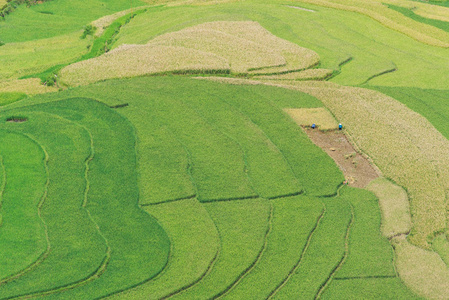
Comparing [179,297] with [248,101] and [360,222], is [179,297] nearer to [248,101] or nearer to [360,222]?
[360,222]

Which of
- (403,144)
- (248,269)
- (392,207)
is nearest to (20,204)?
(248,269)

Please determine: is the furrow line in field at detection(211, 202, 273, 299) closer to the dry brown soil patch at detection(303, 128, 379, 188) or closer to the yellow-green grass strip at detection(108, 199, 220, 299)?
the yellow-green grass strip at detection(108, 199, 220, 299)

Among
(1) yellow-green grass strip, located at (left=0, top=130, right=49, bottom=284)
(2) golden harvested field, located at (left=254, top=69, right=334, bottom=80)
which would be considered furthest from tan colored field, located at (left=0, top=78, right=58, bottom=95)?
(2) golden harvested field, located at (left=254, top=69, right=334, bottom=80)

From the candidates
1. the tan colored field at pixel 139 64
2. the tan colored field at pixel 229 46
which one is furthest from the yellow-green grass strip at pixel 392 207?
the tan colored field at pixel 139 64

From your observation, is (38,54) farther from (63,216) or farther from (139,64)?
(63,216)

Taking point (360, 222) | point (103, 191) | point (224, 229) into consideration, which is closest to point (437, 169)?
point (360, 222)

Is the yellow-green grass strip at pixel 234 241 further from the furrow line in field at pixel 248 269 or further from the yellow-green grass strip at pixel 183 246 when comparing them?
the yellow-green grass strip at pixel 183 246
